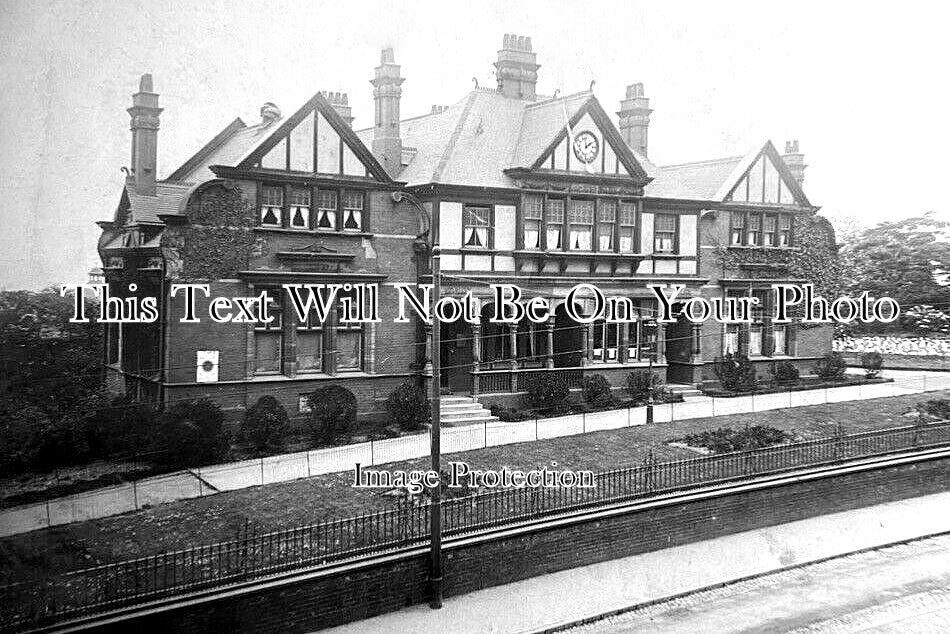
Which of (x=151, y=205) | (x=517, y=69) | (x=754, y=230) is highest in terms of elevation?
(x=517, y=69)

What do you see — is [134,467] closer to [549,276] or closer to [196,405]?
[196,405]

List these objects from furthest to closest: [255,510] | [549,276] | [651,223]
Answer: [651,223] < [549,276] < [255,510]

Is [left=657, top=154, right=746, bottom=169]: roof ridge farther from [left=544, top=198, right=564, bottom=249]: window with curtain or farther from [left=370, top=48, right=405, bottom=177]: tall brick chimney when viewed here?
[left=370, top=48, right=405, bottom=177]: tall brick chimney

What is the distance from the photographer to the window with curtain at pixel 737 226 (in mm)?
32406

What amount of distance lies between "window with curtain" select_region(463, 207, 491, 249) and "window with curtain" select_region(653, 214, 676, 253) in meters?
7.07

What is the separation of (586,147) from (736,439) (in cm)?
1075

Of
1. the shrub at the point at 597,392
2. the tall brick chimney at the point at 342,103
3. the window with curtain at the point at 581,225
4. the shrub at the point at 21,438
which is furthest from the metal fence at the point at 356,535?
the tall brick chimney at the point at 342,103

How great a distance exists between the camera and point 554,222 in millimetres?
28594

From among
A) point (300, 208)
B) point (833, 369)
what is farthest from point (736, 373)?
point (300, 208)

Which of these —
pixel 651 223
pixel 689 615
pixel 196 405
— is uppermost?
pixel 651 223

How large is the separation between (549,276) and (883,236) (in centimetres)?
1177

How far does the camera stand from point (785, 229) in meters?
32.9

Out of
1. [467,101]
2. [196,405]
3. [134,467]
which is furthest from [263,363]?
[467,101]

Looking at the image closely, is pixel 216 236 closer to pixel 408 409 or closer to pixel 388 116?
pixel 408 409
